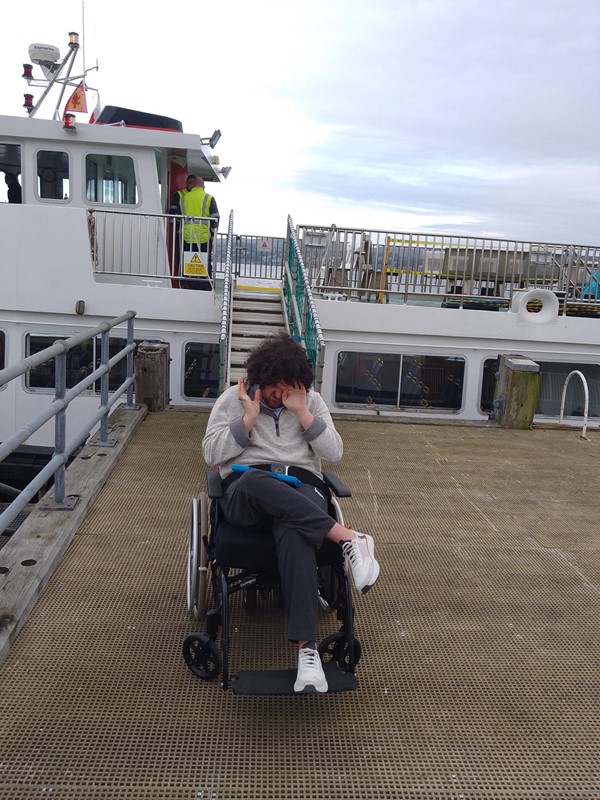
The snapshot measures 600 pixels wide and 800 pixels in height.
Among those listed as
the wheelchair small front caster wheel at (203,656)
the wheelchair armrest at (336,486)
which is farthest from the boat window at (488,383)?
the wheelchair small front caster wheel at (203,656)

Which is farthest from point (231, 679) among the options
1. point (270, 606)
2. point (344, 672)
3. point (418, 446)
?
point (418, 446)

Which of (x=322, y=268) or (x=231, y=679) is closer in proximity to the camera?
(x=231, y=679)

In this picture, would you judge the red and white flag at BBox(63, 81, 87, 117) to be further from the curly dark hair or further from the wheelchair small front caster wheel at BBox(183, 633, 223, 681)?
the wheelchair small front caster wheel at BBox(183, 633, 223, 681)

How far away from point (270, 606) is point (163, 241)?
700 centimetres

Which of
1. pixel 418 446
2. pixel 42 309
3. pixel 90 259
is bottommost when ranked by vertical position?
pixel 418 446

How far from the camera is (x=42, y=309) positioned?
29.0 ft

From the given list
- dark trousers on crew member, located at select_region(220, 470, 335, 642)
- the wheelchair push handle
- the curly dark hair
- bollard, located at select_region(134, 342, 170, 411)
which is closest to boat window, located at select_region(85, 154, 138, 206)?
bollard, located at select_region(134, 342, 170, 411)

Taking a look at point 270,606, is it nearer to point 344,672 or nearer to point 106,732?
point 344,672

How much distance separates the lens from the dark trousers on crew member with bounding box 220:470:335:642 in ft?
8.66

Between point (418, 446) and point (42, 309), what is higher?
point (42, 309)

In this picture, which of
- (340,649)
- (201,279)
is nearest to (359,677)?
(340,649)

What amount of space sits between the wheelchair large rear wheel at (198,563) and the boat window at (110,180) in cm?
764

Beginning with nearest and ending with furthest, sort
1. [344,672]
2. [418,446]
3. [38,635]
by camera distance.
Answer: [344,672] < [38,635] < [418,446]

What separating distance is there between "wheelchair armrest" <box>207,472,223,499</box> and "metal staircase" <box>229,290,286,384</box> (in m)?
3.88
